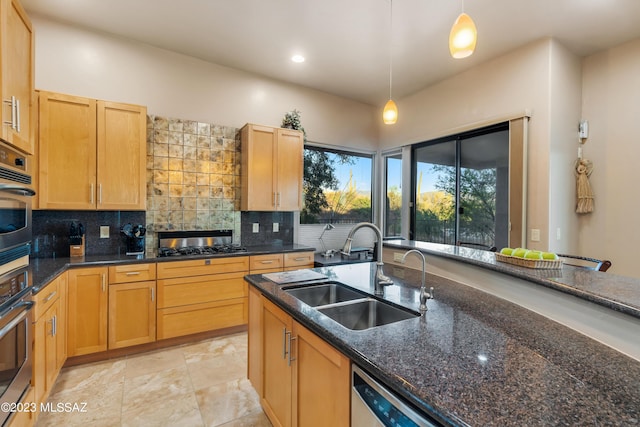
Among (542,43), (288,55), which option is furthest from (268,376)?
(542,43)

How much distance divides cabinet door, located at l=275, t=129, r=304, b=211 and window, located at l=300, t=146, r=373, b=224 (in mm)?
444

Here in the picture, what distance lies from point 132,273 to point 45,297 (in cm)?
75

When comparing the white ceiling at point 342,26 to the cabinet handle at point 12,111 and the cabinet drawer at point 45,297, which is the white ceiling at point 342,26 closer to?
the cabinet handle at point 12,111

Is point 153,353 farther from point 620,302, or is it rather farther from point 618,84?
point 618,84

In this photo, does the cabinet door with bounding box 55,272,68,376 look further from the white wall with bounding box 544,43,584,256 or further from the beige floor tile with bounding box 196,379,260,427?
the white wall with bounding box 544,43,584,256

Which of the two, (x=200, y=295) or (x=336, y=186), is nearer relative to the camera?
(x=200, y=295)

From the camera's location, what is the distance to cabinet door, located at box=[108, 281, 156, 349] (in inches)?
105

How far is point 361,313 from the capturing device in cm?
167

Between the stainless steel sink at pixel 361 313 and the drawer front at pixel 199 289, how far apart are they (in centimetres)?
185

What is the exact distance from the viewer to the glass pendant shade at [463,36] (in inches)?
65.1

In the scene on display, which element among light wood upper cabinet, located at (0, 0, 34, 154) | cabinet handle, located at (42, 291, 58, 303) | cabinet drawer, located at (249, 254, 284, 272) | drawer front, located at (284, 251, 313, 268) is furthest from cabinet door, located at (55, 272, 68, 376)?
drawer front, located at (284, 251, 313, 268)

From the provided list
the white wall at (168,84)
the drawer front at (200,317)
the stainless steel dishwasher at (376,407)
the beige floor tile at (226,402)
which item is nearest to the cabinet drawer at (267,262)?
the drawer front at (200,317)

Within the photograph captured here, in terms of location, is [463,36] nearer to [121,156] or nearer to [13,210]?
[13,210]

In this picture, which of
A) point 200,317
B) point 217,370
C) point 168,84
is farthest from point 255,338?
point 168,84
